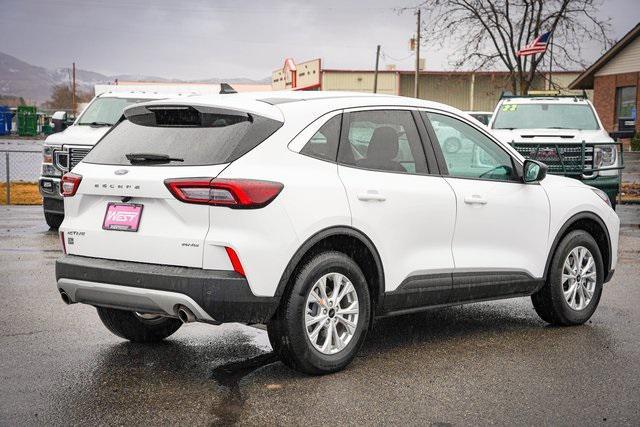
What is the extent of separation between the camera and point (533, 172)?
7082 millimetres

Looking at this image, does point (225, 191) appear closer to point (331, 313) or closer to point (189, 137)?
point (189, 137)

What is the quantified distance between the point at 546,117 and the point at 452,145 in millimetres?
9070

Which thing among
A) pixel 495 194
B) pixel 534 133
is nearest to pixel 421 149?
pixel 495 194

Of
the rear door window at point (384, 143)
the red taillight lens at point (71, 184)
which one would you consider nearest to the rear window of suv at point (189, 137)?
the red taillight lens at point (71, 184)

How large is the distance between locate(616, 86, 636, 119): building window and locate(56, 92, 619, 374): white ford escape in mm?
37056

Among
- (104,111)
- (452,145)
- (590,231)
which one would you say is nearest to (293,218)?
(452,145)

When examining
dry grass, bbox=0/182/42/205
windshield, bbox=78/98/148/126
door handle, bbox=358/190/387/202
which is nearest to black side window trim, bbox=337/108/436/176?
door handle, bbox=358/190/387/202

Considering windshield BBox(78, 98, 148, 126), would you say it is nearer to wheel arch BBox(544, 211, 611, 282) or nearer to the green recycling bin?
wheel arch BBox(544, 211, 611, 282)

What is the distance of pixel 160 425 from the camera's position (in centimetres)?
478

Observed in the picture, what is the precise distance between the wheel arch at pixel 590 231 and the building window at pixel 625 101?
35.5 metres

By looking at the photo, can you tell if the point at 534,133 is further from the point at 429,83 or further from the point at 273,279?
the point at 429,83

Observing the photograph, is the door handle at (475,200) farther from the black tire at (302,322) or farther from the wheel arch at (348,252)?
the black tire at (302,322)

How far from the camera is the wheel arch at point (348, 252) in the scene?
5461 mm

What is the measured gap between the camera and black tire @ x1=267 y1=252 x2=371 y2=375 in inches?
217
